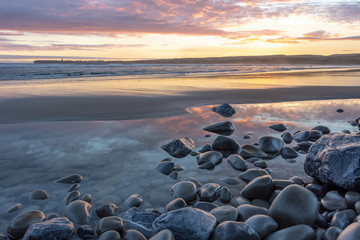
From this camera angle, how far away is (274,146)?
3748mm

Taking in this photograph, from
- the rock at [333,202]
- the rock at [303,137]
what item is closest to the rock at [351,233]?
the rock at [333,202]

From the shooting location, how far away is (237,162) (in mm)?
3277

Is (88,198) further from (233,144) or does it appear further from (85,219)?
(233,144)

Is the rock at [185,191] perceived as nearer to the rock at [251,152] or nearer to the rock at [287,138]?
the rock at [251,152]

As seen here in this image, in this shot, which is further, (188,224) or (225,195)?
(225,195)

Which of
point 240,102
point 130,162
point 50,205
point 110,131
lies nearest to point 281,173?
point 130,162

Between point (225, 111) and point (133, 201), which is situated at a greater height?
point (225, 111)

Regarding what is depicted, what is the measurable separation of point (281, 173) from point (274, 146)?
28.8 inches

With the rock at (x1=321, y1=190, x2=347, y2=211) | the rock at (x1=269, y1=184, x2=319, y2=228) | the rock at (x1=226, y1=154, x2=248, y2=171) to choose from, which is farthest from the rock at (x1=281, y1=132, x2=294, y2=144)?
the rock at (x1=269, y1=184, x2=319, y2=228)

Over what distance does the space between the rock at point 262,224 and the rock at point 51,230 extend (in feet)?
4.59

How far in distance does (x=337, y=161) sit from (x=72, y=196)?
2703 millimetres

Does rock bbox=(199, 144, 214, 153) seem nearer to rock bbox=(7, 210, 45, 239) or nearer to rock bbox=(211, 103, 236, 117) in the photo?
rock bbox=(7, 210, 45, 239)

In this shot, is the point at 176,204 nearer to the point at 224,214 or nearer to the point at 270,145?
the point at 224,214

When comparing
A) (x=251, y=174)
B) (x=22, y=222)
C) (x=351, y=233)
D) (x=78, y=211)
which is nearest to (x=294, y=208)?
(x=351, y=233)
